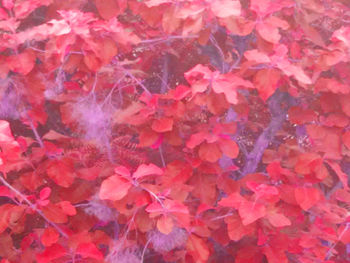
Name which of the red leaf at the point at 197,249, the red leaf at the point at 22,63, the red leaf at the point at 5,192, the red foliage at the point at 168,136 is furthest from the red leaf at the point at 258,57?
the red leaf at the point at 5,192

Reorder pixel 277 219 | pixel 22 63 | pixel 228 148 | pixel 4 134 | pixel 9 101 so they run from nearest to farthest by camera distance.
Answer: pixel 4 134
pixel 277 219
pixel 22 63
pixel 228 148
pixel 9 101

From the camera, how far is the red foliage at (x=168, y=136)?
1.82 metres

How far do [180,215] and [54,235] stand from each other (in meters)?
0.56

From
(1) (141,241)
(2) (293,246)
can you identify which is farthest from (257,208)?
(1) (141,241)

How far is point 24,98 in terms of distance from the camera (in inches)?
86.1

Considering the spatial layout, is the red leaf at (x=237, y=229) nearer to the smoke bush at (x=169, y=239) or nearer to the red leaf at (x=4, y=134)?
the smoke bush at (x=169, y=239)

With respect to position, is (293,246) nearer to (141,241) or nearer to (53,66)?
(141,241)

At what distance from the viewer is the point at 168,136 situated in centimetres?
208

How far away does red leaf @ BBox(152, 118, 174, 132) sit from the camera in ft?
6.32

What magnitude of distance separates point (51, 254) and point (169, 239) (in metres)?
0.52

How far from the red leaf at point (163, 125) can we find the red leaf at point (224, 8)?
0.48 metres

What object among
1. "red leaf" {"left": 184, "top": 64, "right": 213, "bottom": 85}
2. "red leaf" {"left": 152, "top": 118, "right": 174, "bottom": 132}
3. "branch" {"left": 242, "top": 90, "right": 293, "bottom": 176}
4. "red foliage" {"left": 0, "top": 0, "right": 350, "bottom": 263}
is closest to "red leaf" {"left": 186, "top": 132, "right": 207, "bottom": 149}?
"red foliage" {"left": 0, "top": 0, "right": 350, "bottom": 263}

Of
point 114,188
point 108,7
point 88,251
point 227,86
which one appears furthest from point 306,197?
point 108,7

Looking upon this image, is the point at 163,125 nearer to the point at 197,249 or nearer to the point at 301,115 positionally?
the point at 197,249
